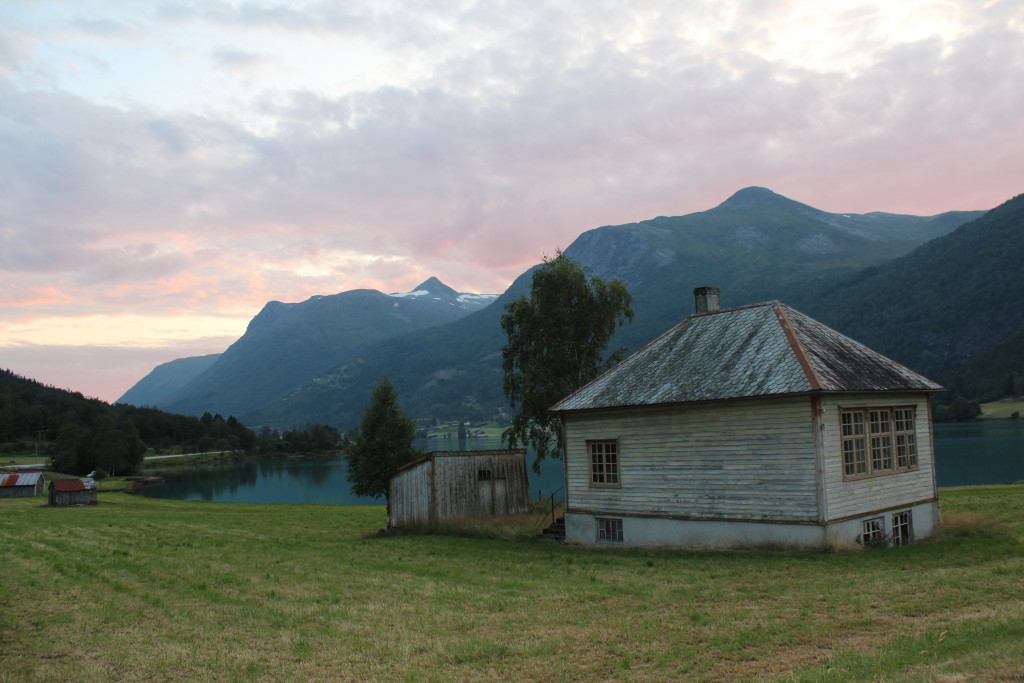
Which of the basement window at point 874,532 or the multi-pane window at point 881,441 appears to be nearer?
the basement window at point 874,532

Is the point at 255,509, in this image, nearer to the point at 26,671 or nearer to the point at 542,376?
the point at 542,376

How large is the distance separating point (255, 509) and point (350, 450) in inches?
599

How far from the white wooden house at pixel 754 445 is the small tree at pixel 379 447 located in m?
19.0

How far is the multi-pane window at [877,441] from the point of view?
20594mm

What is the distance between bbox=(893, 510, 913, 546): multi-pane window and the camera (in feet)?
71.6

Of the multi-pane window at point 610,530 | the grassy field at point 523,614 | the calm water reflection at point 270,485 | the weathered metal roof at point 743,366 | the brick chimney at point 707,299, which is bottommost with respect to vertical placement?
the calm water reflection at point 270,485

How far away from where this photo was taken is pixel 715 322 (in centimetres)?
2675

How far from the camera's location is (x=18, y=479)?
6588cm

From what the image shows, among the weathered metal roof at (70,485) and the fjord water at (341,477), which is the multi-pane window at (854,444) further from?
the weathered metal roof at (70,485)

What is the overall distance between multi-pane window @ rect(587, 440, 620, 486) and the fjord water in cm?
2491

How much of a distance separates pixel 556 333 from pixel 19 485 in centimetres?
5566

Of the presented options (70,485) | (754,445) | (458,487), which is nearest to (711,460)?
(754,445)

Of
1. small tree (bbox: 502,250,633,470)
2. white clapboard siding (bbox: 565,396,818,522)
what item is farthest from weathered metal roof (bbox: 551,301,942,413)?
small tree (bbox: 502,250,633,470)

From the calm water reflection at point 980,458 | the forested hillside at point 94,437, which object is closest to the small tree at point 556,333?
the calm water reflection at point 980,458
